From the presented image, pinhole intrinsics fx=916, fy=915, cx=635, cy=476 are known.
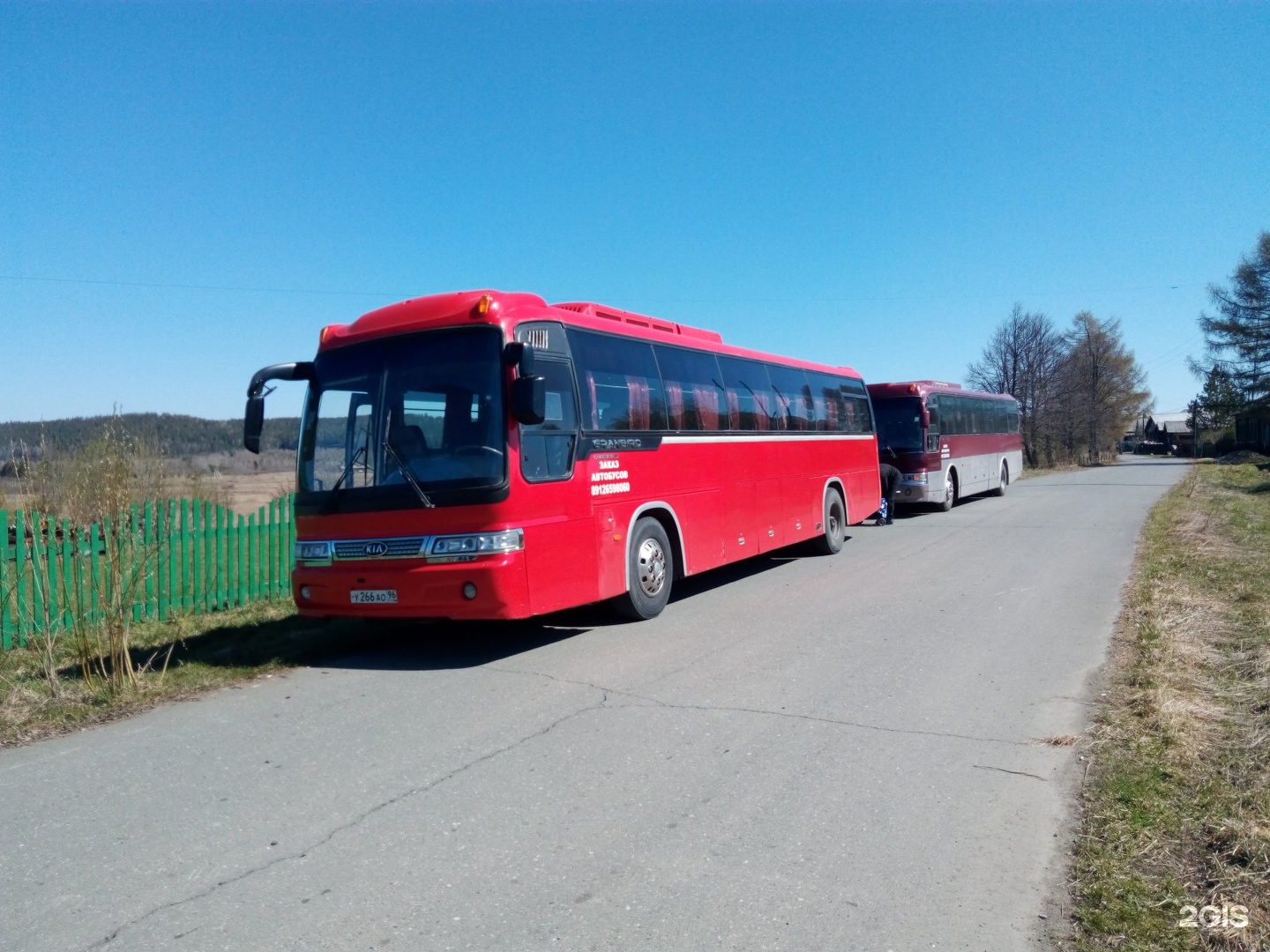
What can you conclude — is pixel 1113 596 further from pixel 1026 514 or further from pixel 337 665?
pixel 1026 514

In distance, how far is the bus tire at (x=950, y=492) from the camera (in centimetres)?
2420

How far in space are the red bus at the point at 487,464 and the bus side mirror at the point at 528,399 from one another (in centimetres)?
2

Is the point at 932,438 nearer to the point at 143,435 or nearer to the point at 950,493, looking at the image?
the point at 950,493

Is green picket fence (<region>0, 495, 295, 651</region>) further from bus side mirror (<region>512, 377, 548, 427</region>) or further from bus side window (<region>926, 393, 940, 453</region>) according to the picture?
bus side window (<region>926, 393, 940, 453</region>)

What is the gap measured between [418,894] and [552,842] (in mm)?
719

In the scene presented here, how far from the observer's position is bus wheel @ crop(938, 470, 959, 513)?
79.5 ft

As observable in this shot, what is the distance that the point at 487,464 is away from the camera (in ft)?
25.6

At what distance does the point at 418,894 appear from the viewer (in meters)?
3.83

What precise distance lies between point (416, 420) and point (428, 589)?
150 centimetres

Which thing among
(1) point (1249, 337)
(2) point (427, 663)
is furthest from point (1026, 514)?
(1) point (1249, 337)

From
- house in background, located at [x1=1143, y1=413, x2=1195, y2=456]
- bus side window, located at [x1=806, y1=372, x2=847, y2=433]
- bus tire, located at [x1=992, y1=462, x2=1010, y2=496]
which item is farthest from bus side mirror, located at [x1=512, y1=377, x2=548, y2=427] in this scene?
house in background, located at [x1=1143, y1=413, x2=1195, y2=456]

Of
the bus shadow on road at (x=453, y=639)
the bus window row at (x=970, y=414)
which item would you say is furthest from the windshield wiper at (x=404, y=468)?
the bus window row at (x=970, y=414)

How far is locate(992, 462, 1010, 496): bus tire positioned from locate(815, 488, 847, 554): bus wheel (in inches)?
627

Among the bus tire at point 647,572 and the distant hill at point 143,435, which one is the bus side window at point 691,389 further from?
the distant hill at point 143,435
